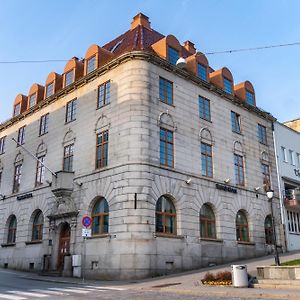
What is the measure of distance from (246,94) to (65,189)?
1956 cm

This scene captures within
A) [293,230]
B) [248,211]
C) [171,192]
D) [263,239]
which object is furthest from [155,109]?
[293,230]

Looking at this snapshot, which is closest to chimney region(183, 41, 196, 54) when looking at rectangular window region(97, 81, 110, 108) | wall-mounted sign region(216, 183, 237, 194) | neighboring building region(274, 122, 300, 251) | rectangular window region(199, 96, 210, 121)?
rectangular window region(199, 96, 210, 121)

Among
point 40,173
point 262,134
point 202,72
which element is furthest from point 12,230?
point 262,134

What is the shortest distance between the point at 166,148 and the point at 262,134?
14552 millimetres

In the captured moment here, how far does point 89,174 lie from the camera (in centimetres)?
2781

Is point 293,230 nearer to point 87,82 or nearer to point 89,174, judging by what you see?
point 89,174

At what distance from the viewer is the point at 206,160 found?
30.2 meters

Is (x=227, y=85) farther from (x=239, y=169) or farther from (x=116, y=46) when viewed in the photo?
(x=116, y=46)

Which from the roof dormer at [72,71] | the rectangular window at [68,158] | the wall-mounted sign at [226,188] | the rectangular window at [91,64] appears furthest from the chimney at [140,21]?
the wall-mounted sign at [226,188]

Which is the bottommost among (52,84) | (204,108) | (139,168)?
(139,168)

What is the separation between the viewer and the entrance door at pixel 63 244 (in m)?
28.3

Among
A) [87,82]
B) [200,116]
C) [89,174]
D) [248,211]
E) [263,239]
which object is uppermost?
[87,82]

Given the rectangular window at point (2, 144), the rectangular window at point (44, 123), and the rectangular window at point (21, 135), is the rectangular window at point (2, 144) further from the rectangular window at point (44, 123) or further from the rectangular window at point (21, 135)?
the rectangular window at point (44, 123)

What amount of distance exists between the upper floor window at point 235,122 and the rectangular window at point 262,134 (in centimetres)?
332
